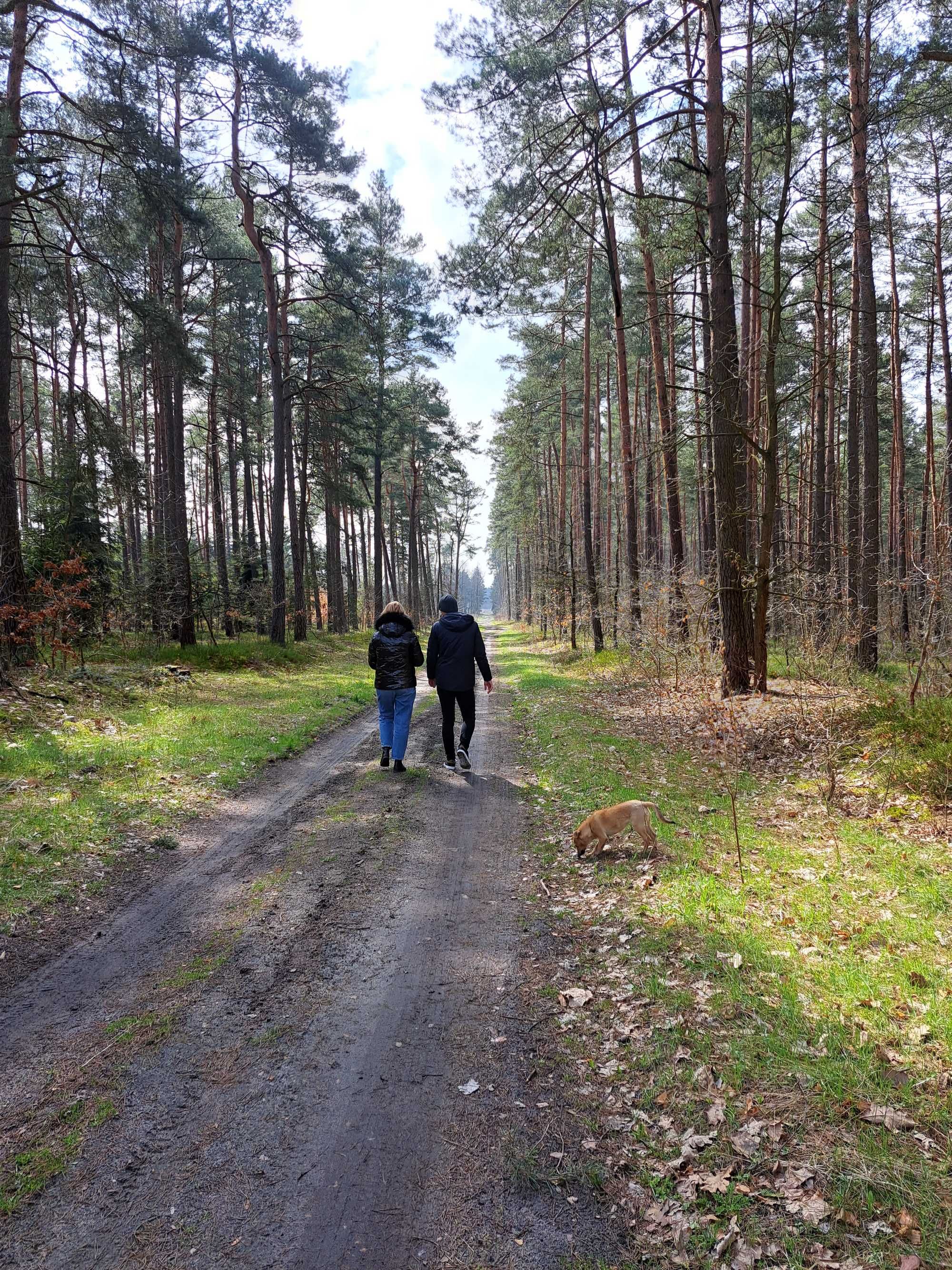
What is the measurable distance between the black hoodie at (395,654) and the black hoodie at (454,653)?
0.23 metres

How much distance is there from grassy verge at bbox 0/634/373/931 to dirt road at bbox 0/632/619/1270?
0.83 metres

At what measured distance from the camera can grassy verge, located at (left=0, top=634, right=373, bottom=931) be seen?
523cm

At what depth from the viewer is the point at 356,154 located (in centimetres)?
1645

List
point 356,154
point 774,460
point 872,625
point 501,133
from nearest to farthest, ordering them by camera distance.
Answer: point 501,133, point 774,460, point 872,625, point 356,154

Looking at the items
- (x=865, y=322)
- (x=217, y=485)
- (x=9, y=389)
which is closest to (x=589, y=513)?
(x=865, y=322)

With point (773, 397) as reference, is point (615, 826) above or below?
below

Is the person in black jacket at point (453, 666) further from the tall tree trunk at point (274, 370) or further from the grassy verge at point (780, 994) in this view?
the tall tree trunk at point (274, 370)

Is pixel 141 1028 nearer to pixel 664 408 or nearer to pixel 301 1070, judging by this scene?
pixel 301 1070

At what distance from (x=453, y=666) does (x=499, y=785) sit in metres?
1.61

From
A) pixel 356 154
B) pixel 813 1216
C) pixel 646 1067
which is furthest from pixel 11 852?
pixel 356 154

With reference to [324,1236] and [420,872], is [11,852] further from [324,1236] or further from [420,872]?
[324,1236]

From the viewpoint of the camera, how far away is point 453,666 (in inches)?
324

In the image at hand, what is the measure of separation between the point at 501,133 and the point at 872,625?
416 inches

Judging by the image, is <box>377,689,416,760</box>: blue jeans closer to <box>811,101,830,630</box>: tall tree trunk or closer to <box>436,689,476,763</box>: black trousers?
<box>436,689,476,763</box>: black trousers
